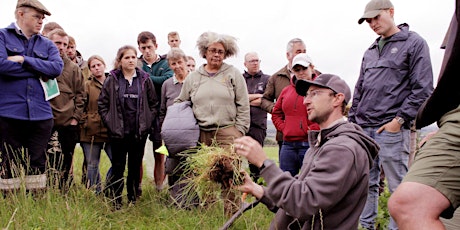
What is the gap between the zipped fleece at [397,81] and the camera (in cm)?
452

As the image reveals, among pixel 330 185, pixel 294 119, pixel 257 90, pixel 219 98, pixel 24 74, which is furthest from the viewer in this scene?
pixel 257 90

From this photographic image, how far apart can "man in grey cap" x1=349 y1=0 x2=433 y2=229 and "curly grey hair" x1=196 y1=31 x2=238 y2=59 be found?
1508mm

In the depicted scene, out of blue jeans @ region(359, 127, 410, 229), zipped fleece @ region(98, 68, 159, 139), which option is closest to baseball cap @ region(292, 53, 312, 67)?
blue jeans @ region(359, 127, 410, 229)

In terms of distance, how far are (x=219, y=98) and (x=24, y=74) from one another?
7.11 ft

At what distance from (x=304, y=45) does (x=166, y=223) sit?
3.34 meters

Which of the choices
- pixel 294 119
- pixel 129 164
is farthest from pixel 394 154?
pixel 129 164

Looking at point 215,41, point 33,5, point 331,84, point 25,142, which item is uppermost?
point 33,5

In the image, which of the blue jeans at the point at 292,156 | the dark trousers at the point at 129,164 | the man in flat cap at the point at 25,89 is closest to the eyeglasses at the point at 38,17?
the man in flat cap at the point at 25,89

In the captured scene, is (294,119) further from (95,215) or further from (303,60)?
(95,215)

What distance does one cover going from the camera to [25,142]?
493 cm

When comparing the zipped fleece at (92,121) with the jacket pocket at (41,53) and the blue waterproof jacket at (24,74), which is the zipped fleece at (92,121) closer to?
the blue waterproof jacket at (24,74)

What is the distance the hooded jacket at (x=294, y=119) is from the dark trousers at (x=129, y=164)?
74.2 inches

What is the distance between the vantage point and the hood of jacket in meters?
2.94

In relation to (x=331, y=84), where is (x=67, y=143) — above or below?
below
